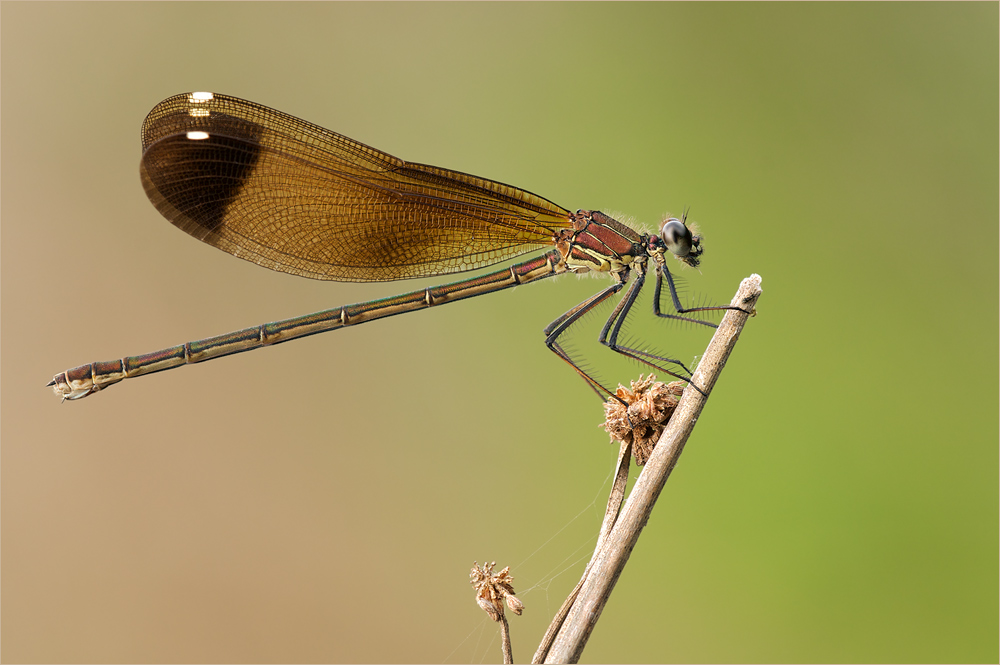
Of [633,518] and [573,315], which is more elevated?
[573,315]

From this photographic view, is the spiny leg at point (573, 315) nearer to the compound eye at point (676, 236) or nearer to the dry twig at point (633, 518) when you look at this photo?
the compound eye at point (676, 236)

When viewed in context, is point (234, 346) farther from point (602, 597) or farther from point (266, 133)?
point (602, 597)

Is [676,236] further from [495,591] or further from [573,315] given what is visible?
[495,591]

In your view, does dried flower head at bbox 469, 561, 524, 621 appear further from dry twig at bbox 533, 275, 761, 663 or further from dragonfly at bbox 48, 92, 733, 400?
dragonfly at bbox 48, 92, 733, 400

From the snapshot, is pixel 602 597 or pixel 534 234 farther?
pixel 534 234

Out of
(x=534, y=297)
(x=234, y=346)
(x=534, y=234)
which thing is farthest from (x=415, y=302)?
(x=534, y=297)

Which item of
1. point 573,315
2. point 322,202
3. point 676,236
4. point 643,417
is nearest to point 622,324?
point 573,315

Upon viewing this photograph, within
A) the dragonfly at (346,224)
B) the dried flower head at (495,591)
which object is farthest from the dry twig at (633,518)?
the dragonfly at (346,224)
